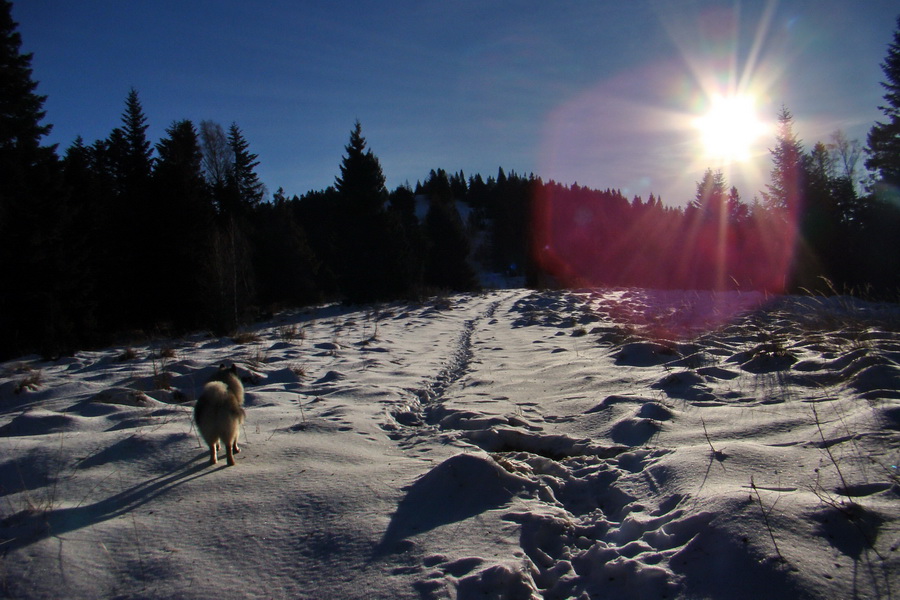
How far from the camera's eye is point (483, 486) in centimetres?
334

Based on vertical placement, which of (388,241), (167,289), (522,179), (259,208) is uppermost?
(522,179)

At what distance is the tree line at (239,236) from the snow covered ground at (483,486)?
341cm

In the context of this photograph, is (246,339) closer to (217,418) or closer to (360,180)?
(217,418)

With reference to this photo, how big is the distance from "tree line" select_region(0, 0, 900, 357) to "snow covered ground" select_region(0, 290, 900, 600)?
341 centimetres

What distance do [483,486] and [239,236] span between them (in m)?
14.1

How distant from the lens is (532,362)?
8.37 meters

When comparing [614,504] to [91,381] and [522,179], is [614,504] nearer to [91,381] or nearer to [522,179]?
[91,381]

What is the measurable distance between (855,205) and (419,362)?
32.8 meters

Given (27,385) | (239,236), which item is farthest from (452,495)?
(239,236)

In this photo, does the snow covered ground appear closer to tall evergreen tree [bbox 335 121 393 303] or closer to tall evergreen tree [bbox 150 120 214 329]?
tall evergreen tree [bbox 150 120 214 329]

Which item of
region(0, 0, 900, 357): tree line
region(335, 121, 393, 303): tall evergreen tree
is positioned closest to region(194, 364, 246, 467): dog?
region(0, 0, 900, 357): tree line

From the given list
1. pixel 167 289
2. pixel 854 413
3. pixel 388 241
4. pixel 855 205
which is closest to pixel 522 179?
pixel 855 205

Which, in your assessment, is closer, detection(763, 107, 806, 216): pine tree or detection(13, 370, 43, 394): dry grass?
detection(13, 370, 43, 394): dry grass

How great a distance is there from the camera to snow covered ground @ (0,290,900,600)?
2357 millimetres
